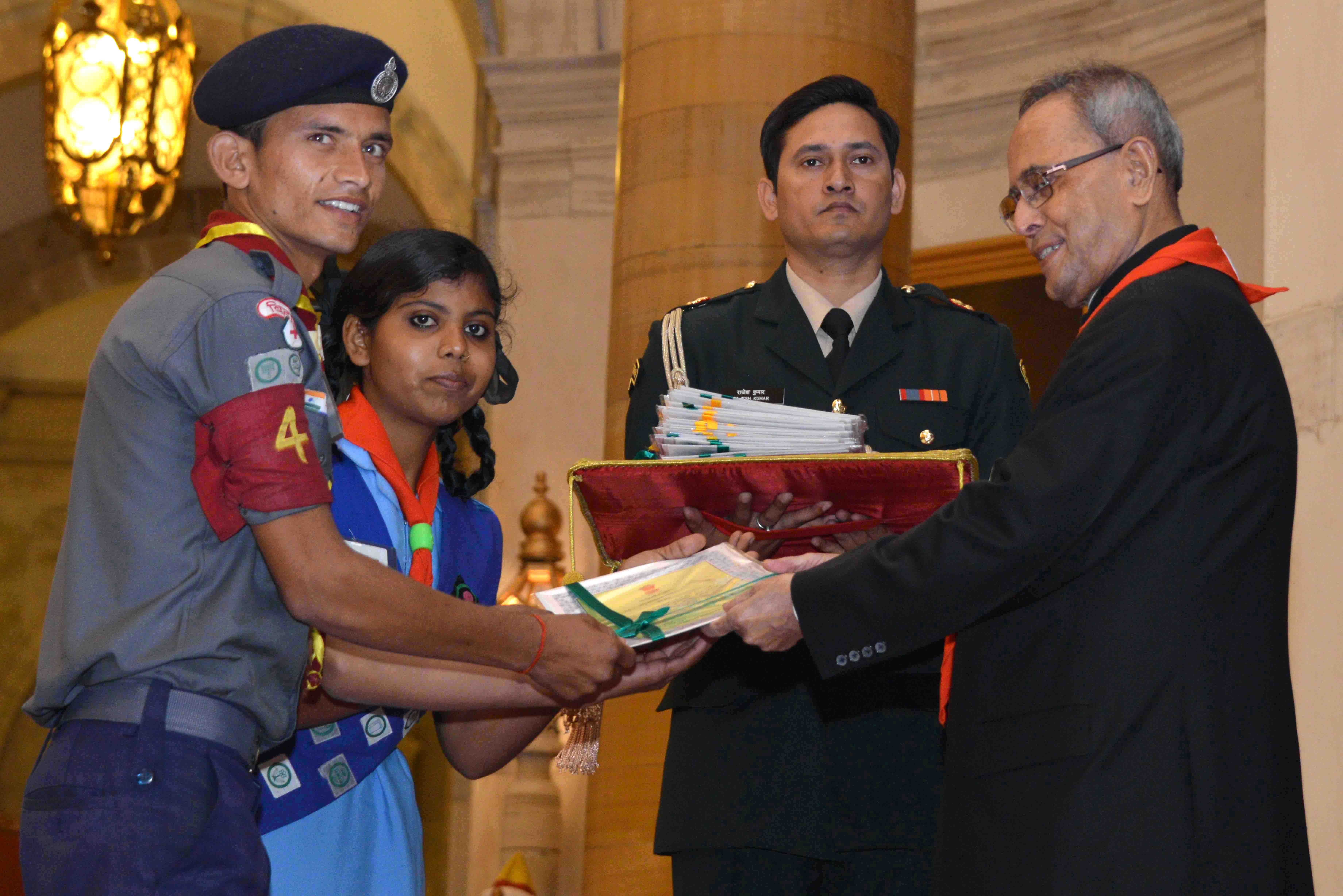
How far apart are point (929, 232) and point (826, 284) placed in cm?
598

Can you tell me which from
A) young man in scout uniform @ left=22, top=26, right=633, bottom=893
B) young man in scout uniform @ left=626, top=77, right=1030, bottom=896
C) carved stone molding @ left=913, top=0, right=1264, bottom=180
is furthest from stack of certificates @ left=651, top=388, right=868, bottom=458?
carved stone molding @ left=913, top=0, right=1264, bottom=180

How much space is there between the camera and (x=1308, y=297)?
4195mm

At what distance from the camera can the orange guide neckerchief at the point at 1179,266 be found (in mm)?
2693

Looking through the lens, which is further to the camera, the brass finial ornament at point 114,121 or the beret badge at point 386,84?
A: the brass finial ornament at point 114,121

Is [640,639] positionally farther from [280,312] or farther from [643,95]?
[643,95]

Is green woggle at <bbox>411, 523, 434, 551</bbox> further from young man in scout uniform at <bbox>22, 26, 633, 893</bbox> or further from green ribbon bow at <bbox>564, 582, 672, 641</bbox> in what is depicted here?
young man in scout uniform at <bbox>22, 26, 633, 893</bbox>

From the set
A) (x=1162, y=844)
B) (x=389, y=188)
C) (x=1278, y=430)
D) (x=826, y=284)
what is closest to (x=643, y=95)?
(x=826, y=284)

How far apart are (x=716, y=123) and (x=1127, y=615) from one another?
3204mm

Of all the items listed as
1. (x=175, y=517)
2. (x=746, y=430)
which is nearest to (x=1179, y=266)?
(x=746, y=430)

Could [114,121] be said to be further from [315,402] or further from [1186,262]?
[1186,262]

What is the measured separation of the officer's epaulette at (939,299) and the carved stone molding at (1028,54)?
16.6ft

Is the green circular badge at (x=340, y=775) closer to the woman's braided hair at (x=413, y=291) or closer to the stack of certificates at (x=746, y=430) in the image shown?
the woman's braided hair at (x=413, y=291)

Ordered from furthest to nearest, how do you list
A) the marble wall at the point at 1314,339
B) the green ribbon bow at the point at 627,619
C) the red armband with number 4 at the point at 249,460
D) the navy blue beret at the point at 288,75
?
the marble wall at the point at 1314,339 < the green ribbon bow at the point at 627,619 < the navy blue beret at the point at 288,75 < the red armband with number 4 at the point at 249,460

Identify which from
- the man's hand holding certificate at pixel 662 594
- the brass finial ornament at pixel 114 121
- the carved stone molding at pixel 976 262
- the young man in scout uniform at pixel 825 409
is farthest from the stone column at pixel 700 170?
the brass finial ornament at pixel 114 121
